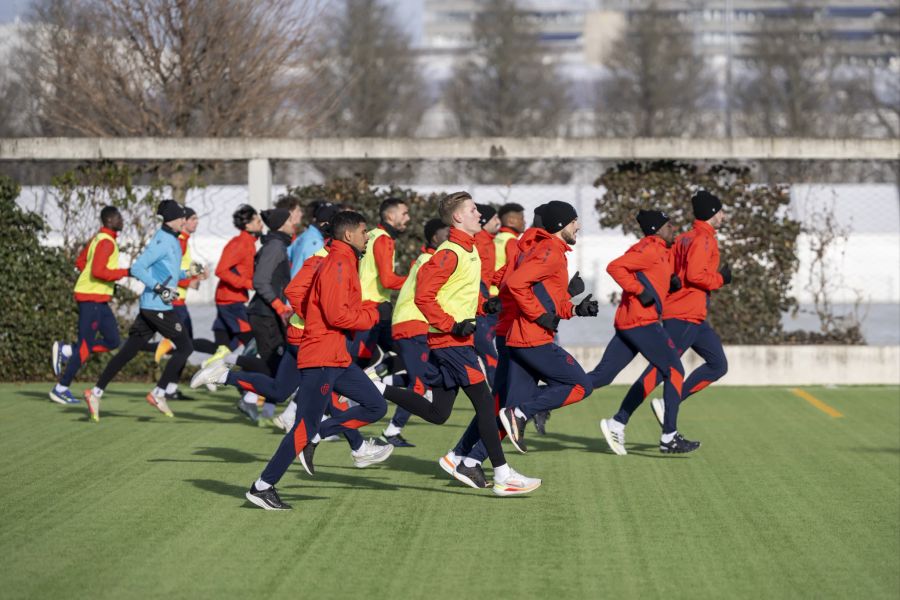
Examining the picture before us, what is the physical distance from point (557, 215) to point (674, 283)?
1947 millimetres

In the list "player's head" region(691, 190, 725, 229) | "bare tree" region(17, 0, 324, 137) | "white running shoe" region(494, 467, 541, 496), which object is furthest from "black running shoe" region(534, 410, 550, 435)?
"bare tree" region(17, 0, 324, 137)

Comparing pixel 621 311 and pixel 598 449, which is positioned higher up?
pixel 621 311

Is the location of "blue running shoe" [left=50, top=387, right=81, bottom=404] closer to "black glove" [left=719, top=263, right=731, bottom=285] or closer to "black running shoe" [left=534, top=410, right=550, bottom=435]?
"black running shoe" [left=534, top=410, right=550, bottom=435]

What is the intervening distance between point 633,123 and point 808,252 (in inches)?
1747

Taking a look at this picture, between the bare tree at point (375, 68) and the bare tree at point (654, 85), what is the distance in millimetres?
8222

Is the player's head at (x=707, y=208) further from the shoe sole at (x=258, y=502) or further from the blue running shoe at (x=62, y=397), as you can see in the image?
the blue running shoe at (x=62, y=397)

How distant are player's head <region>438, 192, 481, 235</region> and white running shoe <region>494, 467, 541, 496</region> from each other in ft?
5.04

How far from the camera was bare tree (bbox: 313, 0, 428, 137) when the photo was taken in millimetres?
53031

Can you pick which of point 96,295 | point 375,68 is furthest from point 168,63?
point 375,68

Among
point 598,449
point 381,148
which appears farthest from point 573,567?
point 381,148

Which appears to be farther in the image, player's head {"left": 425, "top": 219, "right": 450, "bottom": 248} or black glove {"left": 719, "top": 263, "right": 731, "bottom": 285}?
player's head {"left": 425, "top": 219, "right": 450, "bottom": 248}

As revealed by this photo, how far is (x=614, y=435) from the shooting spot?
37.0 feet

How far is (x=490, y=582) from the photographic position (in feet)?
23.3

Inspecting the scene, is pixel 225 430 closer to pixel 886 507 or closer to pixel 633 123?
pixel 886 507
